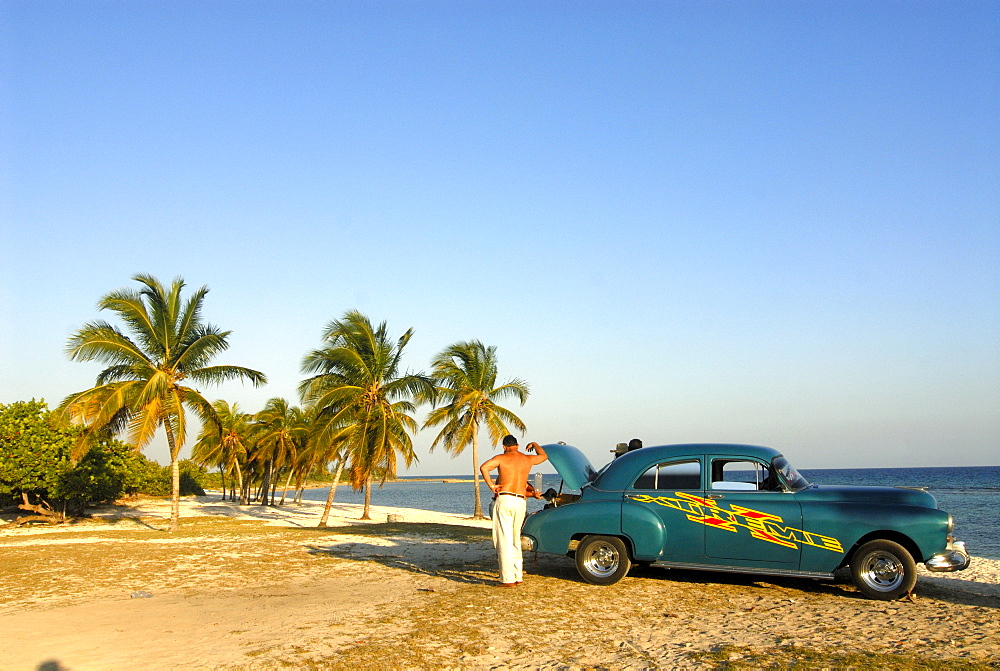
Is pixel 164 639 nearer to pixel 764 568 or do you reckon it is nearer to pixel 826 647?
pixel 826 647

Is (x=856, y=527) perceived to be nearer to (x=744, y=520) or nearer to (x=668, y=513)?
(x=744, y=520)

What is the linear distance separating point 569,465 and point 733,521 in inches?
91.0

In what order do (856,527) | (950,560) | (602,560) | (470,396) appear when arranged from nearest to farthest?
(950,560) < (856,527) < (602,560) < (470,396)

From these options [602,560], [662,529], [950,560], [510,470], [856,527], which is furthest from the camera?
[602,560]

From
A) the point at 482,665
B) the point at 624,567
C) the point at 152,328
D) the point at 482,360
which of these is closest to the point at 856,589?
the point at 624,567

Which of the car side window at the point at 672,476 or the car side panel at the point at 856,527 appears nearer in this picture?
the car side panel at the point at 856,527

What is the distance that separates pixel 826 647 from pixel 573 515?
3805mm

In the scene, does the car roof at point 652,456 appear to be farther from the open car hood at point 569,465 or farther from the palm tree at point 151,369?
the palm tree at point 151,369

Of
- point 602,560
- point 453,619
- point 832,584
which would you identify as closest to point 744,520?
point 832,584

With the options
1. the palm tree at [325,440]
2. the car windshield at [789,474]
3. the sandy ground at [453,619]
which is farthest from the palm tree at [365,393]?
the car windshield at [789,474]

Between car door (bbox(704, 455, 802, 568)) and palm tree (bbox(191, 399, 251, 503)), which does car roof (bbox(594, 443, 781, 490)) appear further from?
palm tree (bbox(191, 399, 251, 503))

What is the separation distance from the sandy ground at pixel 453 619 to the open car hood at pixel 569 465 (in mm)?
1387

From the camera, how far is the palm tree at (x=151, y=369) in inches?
796

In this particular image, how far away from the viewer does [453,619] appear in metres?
7.62
